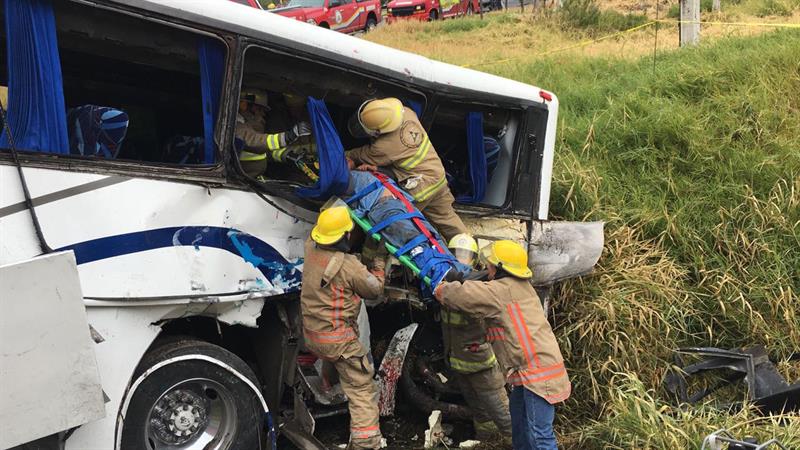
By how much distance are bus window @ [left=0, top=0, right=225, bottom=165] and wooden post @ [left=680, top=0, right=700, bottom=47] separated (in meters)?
6.71

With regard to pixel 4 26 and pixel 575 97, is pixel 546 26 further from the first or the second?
pixel 4 26

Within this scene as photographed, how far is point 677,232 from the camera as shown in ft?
18.0

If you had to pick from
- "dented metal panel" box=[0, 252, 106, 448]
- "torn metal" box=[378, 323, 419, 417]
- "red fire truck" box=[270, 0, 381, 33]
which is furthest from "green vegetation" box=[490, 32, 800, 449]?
"red fire truck" box=[270, 0, 381, 33]

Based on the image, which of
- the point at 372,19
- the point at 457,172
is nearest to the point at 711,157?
the point at 457,172

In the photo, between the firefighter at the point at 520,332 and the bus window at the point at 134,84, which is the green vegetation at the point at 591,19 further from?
the firefighter at the point at 520,332

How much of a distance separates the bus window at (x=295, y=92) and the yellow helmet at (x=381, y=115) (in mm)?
94

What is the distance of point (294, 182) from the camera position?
154 inches

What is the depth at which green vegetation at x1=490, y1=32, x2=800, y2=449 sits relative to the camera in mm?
4520

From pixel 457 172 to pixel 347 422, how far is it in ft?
5.96

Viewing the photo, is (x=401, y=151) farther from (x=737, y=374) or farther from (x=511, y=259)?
(x=737, y=374)

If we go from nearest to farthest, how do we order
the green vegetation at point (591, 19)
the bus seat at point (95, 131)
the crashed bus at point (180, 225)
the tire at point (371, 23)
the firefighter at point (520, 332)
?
the crashed bus at point (180, 225) → the bus seat at point (95, 131) → the firefighter at point (520, 332) → the green vegetation at point (591, 19) → the tire at point (371, 23)

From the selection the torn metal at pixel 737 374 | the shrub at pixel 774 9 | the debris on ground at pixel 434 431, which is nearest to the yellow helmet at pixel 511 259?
the debris on ground at pixel 434 431

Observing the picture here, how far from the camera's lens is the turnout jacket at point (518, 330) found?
3.58m

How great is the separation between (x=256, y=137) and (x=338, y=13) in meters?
12.8
